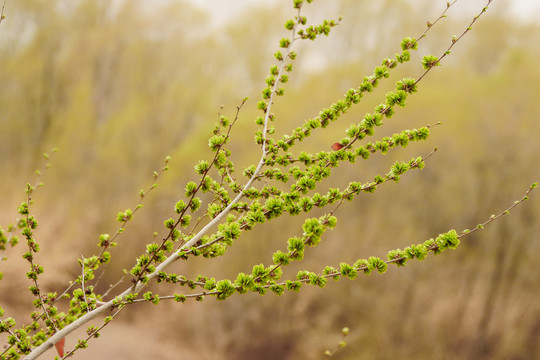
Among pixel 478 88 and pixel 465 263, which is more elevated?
pixel 478 88

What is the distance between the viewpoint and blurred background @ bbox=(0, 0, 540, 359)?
7824 millimetres

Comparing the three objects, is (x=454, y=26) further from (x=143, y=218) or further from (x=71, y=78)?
(x=71, y=78)

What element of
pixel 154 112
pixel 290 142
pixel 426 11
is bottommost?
pixel 290 142

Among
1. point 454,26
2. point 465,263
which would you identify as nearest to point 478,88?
point 454,26

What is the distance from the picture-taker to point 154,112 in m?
13.4

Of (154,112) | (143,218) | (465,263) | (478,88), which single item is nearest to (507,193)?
(465,263)

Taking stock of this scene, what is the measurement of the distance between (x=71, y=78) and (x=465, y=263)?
14.0 m

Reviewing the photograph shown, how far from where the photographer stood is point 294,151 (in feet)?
29.4

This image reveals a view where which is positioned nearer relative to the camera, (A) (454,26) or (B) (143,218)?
(A) (454,26)

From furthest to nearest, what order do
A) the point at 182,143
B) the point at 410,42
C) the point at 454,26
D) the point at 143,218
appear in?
the point at 182,143 < the point at 143,218 < the point at 454,26 < the point at 410,42

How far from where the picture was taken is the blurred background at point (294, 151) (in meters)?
7.82

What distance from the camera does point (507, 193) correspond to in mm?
7750

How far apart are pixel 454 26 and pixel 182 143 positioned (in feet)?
29.7

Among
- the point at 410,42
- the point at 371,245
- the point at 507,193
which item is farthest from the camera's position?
the point at 371,245
